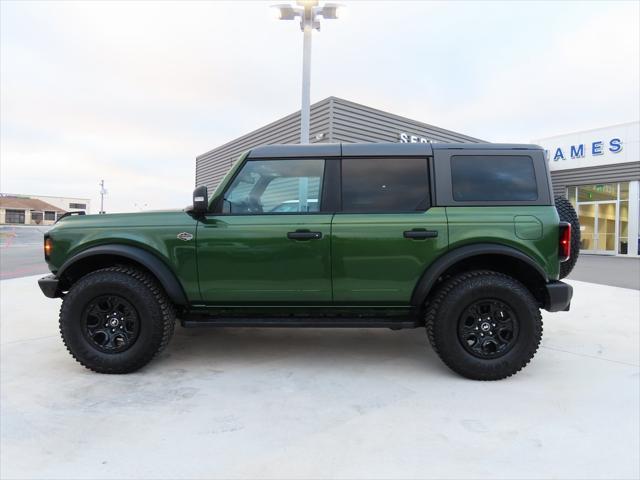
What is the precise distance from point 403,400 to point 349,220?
1.36 m

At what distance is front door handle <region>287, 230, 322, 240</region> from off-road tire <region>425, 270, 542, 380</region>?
1.10 metres

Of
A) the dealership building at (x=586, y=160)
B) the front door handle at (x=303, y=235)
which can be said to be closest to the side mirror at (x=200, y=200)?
the front door handle at (x=303, y=235)

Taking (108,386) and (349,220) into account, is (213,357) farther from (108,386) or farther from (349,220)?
(349,220)

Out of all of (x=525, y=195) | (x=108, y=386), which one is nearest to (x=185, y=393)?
(x=108, y=386)

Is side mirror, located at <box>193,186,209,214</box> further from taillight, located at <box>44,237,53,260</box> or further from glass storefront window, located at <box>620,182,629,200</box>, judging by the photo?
glass storefront window, located at <box>620,182,629,200</box>

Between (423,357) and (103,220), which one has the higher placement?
(103,220)

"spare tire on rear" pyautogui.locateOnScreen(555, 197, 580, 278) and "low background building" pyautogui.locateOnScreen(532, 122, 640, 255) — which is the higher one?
"low background building" pyautogui.locateOnScreen(532, 122, 640, 255)

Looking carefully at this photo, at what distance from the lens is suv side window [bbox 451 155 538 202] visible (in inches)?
126

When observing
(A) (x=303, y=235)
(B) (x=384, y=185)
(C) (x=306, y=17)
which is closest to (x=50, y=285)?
(A) (x=303, y=235)

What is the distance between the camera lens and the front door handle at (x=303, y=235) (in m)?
3.13

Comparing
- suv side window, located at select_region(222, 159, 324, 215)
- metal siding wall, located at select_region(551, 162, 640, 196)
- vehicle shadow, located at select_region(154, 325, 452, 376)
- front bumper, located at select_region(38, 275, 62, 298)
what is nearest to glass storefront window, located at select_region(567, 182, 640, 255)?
metal siding wall, located at select_region(551, 162, 640, 196)

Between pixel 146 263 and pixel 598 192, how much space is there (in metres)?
21.4

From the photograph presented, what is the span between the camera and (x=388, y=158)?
11.0 feet

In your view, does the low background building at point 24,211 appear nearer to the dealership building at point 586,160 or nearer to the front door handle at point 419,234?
the dealership building at point 586,160
